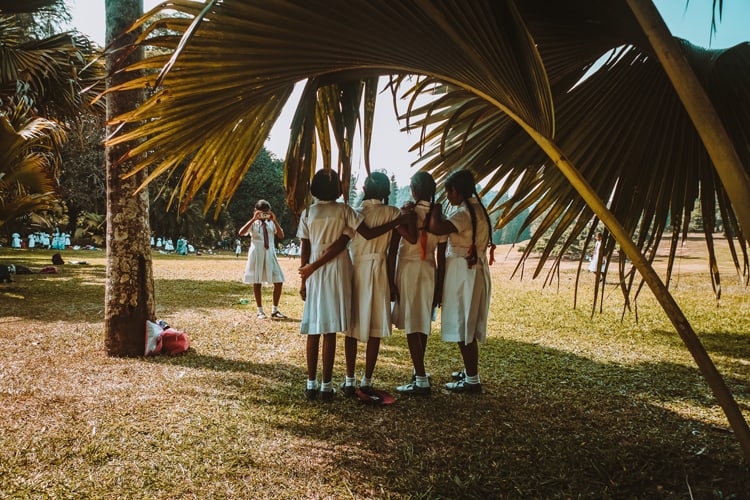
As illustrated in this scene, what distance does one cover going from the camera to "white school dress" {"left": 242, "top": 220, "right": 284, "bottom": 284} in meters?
7.11

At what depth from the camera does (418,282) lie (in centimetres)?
401

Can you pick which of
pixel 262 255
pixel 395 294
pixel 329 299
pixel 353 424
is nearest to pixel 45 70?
pixel 262 255

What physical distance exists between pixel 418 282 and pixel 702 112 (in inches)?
105

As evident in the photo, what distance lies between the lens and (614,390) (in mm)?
4289

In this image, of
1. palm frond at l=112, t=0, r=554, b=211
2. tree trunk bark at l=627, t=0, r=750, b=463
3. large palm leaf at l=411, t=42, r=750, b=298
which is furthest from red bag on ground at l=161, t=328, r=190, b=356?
tree trunk bark at l=627, t=0, r=750, b=463

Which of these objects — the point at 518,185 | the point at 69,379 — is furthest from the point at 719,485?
the point at 69,379

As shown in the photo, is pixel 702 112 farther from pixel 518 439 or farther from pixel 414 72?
pixel 518 439

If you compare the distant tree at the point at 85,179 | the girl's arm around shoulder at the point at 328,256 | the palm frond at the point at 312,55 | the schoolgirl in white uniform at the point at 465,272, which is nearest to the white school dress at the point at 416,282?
the schoolgirl in white uniform at the point at 465,272

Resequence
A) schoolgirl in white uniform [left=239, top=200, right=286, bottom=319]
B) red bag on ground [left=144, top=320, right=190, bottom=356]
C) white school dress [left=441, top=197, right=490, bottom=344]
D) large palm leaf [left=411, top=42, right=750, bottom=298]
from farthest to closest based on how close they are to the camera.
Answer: schoolgirl in white uniform [left=239, top=200, right=286, bottom=319], red bag on ground [left=144, top=320, right=190, bottom=356], white school dress [left=441, top=197, right=490, bottom=344], large palm leaf [left=411, top=42, right=750, bottom=298]

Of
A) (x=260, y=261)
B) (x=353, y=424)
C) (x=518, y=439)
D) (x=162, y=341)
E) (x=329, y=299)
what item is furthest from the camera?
(x=260, y=261)

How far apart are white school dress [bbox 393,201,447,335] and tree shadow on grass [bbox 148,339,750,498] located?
64 cm

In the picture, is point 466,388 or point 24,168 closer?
point 466,388

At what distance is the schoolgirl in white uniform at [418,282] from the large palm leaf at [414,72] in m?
1.30

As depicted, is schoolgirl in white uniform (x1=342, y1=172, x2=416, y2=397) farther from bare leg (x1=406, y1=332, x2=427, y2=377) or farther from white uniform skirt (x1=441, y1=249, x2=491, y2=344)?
white uniform skirt (x1=441, y1=249, x2=491, y2=344)
